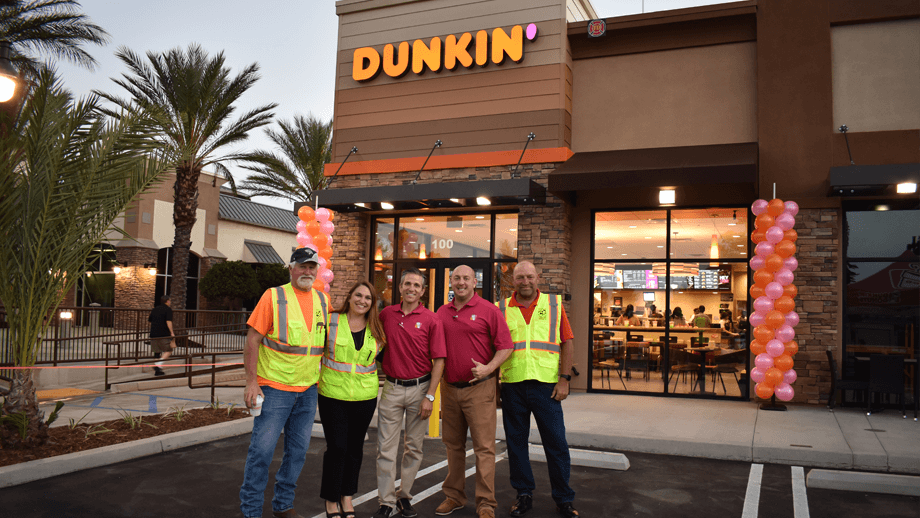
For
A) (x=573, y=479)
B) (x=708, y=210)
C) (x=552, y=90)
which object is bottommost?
(x=573, y=479)

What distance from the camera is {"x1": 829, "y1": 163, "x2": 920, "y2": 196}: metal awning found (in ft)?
31.3

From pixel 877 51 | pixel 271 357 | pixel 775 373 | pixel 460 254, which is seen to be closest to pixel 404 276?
pixel 271 357

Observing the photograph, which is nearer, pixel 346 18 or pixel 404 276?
pixel 404 276

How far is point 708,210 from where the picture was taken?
1191cm

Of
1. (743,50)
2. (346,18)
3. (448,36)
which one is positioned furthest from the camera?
(346,18)

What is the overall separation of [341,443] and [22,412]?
12.0ft

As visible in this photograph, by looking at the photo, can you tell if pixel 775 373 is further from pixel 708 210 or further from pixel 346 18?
pixel 346 18

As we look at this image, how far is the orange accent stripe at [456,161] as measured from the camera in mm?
12219

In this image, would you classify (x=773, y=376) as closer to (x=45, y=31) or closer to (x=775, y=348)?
(x=775, y=348)

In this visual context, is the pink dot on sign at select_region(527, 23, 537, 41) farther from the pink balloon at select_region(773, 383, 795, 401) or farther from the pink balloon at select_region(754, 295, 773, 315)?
the pink balloon at select_region(773, 383, 795, 401)

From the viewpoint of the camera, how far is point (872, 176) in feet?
31.8

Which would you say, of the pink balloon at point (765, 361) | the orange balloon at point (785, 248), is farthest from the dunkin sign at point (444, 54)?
the pink balloon at point (765, 361)

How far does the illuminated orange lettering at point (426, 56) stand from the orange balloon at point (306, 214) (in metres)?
3.62

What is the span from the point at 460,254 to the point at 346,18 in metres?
5.86
